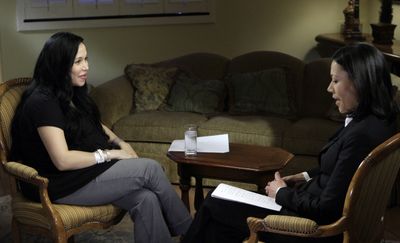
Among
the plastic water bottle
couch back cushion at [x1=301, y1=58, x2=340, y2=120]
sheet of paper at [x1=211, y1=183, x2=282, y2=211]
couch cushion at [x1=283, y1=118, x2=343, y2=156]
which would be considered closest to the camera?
sheet of paper at [x1=211, y1=183, x2=282, y2=211]

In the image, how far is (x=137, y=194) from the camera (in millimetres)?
2492

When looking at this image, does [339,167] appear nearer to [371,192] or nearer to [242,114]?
[371,192]

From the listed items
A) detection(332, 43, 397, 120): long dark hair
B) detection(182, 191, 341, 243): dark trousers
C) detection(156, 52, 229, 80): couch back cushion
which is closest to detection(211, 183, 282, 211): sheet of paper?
detection(182, 191, 341, 243): dark trousers

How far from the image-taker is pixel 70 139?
100 inches

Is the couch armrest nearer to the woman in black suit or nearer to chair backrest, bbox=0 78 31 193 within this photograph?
chair backrest, bbox=0 78 31 193

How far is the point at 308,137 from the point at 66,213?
1799 millimetres

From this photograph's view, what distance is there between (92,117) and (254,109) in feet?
5.42

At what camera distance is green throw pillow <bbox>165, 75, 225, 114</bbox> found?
4.19m

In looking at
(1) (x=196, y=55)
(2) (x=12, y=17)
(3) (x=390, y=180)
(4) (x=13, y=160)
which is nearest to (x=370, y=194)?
(3) (x=390, y=180)

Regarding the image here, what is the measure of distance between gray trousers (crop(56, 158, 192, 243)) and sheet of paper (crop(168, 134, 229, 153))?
39 centimetres

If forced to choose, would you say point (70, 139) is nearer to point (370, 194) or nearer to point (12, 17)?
point (370, 194)

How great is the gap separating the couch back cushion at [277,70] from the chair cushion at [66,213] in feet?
6.32

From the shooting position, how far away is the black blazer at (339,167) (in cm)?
187

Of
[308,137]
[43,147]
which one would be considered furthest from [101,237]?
[308,137]
